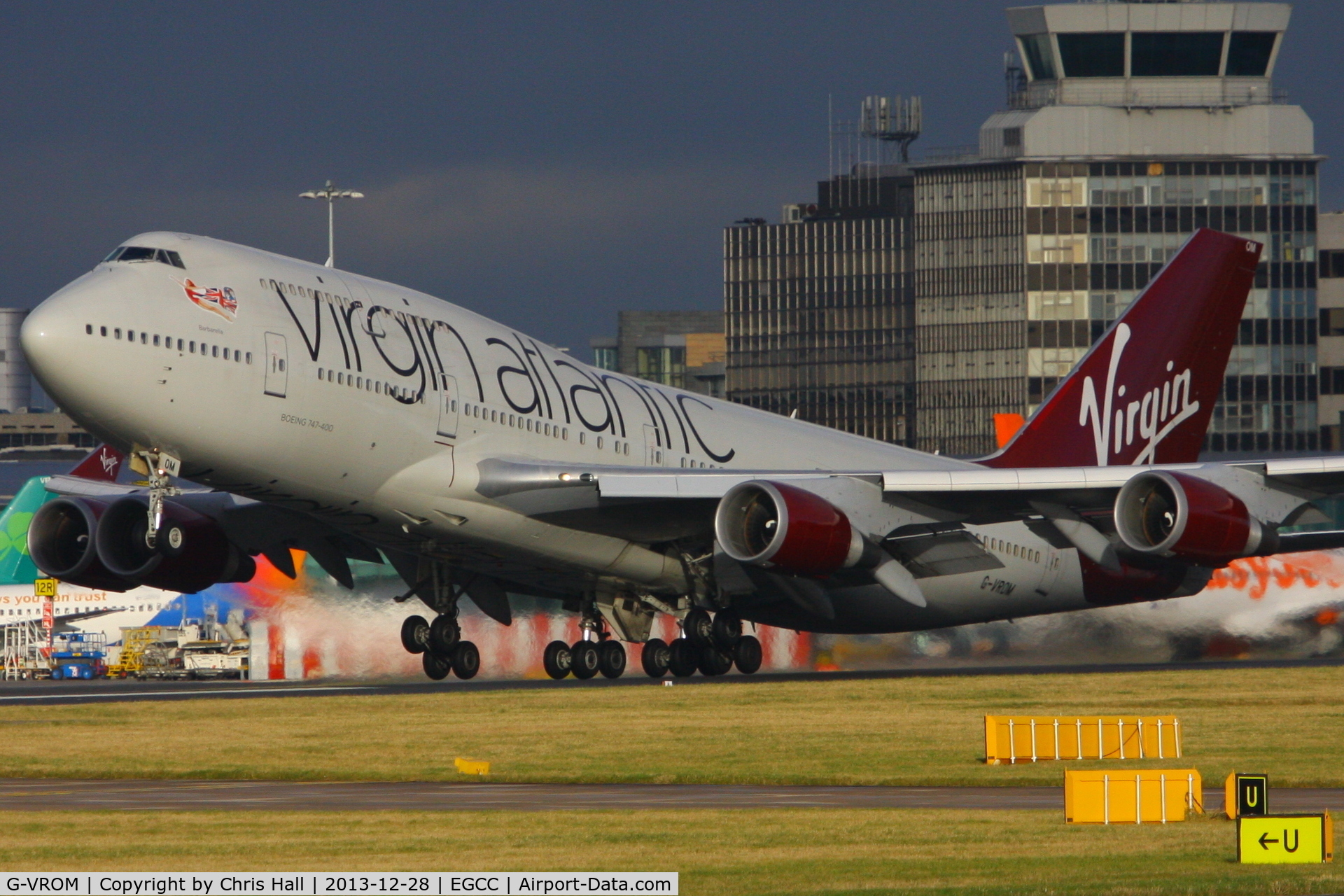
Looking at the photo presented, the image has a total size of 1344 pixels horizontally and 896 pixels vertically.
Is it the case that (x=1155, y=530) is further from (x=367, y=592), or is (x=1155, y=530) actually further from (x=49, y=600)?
(x=49, y=600)

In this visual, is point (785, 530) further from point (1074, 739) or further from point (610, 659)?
point (1074, 739)

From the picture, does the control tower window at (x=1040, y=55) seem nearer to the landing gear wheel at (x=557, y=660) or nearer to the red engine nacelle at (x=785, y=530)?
the landing gear wheel at (x=557, y=660)

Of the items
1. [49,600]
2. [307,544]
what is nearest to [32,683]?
[49,600]

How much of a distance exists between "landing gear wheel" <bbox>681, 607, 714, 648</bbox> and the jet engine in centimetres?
1206

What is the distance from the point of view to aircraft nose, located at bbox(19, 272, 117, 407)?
1353 inches

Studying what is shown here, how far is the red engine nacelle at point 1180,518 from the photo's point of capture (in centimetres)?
4006

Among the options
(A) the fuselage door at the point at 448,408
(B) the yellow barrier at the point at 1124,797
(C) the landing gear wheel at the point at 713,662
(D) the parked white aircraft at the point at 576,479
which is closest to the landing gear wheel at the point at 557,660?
(D) the parked white aircraft at the point at 576,479

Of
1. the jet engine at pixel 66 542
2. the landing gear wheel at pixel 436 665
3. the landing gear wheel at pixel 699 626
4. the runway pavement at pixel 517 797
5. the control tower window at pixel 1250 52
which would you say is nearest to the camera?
the runway pavement at pixel 517 797

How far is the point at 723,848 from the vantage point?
20.9 metres

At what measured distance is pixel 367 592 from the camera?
51.4 metres

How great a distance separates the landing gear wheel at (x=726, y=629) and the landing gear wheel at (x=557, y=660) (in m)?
3.34

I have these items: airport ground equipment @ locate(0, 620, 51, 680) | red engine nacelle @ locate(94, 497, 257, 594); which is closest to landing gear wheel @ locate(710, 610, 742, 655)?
red engine nacelle @ locate(94, 497, 257, 594)

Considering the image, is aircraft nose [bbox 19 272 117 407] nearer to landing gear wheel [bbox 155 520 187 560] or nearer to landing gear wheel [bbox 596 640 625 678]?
landing gear wheel [bbox 155 520 187 560]

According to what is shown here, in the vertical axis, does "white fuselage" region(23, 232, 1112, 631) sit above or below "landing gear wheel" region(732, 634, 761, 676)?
above
